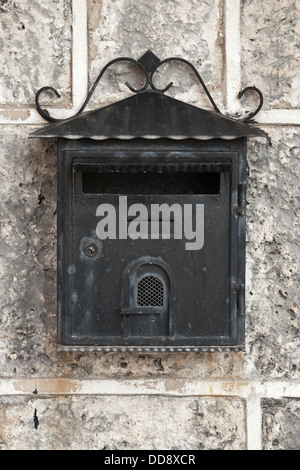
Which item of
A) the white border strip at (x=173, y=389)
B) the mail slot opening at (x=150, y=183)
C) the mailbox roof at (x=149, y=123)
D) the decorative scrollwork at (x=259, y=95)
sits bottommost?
the white border strip at (x=173, y=389)

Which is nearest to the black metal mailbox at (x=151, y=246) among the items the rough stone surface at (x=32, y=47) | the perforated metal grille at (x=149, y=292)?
the perforated metal grille at (x=149, y=292)

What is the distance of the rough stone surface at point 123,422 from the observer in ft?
6.81

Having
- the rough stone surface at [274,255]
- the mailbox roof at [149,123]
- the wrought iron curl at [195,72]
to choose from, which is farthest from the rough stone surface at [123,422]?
the wrought iron curl at [195,72]

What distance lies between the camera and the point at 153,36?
2051 millimetres

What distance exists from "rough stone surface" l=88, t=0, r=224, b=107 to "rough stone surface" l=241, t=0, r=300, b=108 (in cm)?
10

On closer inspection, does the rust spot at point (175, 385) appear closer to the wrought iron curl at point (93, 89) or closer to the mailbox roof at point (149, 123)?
the mailbox roof at point (149, 123)

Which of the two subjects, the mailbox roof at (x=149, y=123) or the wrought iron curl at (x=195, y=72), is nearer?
the mailbox roof at (x=149, y=123)

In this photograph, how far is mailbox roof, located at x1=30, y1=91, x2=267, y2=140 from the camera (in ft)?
6.07

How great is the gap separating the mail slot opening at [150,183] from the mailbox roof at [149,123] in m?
0.16

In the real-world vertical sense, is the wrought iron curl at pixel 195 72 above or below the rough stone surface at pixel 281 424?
above

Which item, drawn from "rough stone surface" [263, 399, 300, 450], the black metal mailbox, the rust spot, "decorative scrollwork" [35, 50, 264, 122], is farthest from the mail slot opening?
"rough stone surface" [263, 399, 300, 450]

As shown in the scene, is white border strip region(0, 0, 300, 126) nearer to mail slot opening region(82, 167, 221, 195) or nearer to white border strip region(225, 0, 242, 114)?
white border strip region(225, 0, 242, 114)

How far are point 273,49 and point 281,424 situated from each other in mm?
1226

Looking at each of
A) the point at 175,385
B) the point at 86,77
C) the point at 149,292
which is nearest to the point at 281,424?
the point at 175,385
